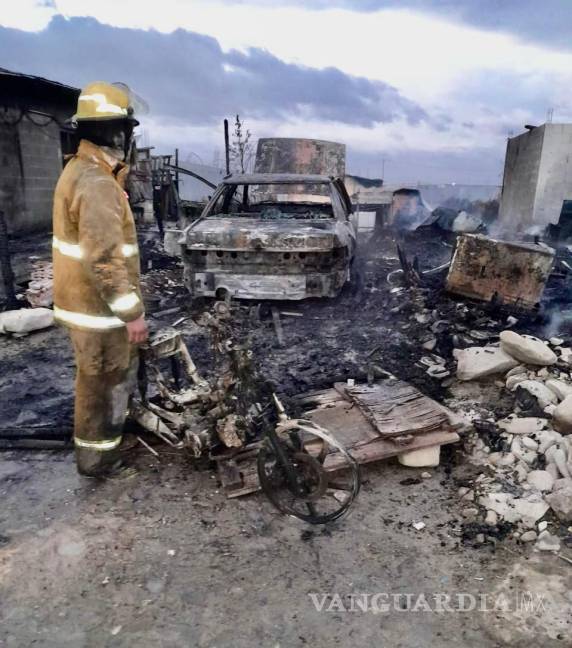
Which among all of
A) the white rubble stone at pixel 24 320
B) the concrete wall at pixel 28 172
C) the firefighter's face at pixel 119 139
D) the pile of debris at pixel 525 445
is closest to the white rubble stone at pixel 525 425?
the pile of debris at pixel 525 445

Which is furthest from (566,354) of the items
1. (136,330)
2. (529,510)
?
(136,330)

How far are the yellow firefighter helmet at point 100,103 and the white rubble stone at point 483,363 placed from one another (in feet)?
10.5

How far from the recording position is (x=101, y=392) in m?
2.99

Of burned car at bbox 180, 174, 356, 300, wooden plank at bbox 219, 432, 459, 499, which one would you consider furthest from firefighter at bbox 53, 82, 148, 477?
burned car at bbox 180, 174, 356, 300

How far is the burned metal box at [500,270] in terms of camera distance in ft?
17.8

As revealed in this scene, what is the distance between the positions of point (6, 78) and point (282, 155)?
6439 millimetres

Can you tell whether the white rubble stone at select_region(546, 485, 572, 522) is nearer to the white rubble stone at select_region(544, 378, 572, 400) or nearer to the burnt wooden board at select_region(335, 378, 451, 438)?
the burnt wooden board at select_region(335, 378, 451, 438)

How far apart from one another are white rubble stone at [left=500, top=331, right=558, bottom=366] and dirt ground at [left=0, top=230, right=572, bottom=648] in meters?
1.22

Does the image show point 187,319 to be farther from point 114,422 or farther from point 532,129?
point 532,129

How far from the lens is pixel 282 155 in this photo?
13352 millimetres

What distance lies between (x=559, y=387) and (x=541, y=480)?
102 cm

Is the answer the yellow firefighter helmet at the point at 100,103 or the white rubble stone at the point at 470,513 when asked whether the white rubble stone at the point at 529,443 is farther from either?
the yellow firefighter helmet at the point at 100,103

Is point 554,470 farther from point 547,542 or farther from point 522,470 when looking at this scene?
point 547,542

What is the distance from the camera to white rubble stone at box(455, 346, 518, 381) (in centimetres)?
415
